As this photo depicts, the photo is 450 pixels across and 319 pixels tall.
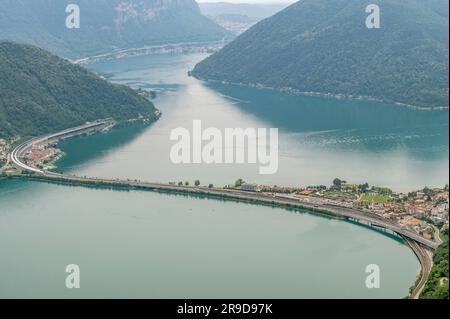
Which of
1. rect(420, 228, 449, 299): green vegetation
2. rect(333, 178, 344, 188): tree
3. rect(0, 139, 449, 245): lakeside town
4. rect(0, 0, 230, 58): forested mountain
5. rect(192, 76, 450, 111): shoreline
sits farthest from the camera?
rect(0, 0, 230, 58): forested mountain

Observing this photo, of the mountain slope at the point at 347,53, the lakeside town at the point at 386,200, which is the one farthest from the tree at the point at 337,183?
the mountain slope at the point at 347,53

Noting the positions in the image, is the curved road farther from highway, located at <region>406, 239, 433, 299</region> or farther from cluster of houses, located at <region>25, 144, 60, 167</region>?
cluster of houses, located at <region>25, 144, 60, 167</region>

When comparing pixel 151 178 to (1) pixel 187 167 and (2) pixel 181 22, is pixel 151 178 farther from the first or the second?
(2) pixel 181 22

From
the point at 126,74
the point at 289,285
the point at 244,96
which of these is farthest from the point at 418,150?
the point at 126,74

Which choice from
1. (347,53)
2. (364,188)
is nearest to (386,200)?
(364,188)

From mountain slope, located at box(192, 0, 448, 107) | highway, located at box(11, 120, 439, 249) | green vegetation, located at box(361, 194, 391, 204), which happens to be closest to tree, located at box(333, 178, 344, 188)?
green vegetation, located at box(361, 194, 391, 204)

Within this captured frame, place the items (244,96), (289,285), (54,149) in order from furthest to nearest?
(244,96), (54,149), (289,285)

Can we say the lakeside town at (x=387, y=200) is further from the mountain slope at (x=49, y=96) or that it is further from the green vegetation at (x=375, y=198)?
the mountain slope at (x=49, y=96)
